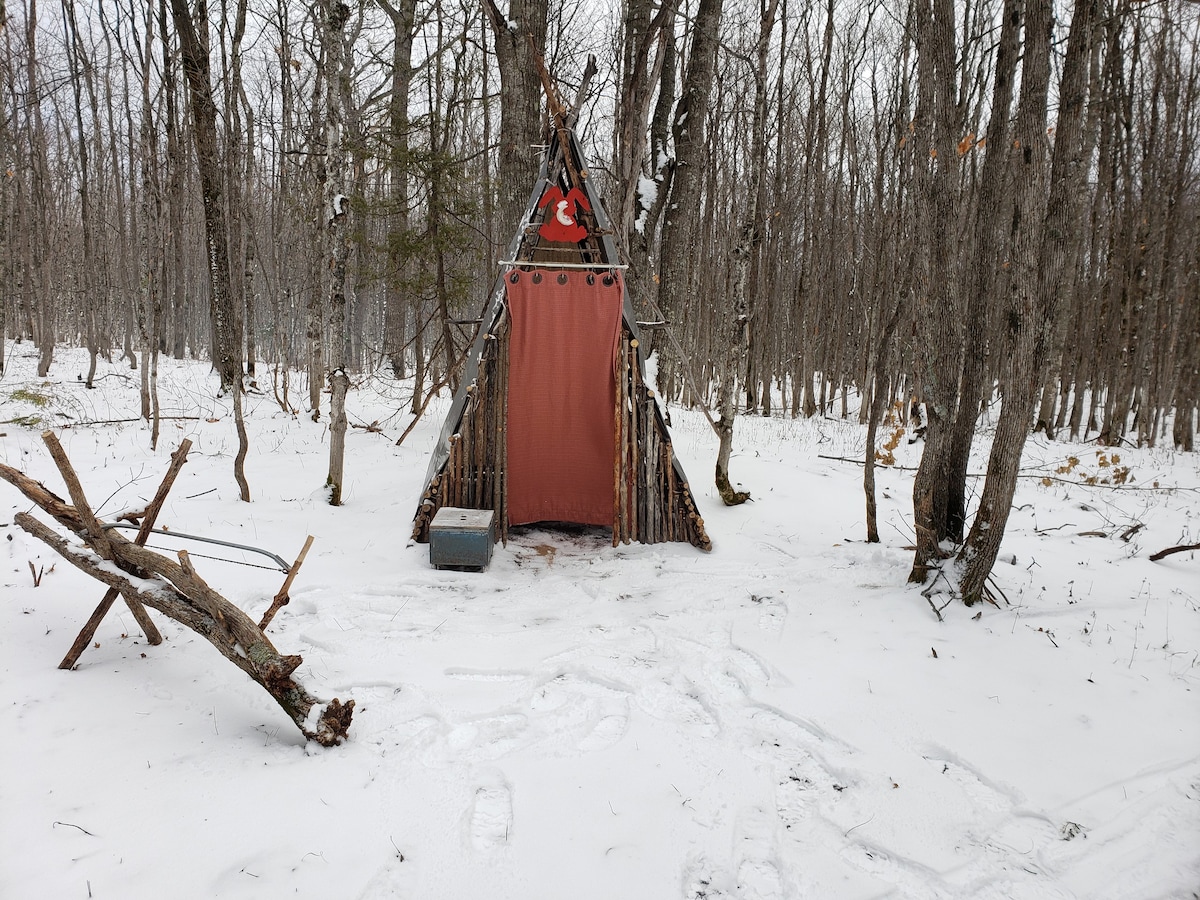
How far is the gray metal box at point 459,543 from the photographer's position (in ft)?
14.5

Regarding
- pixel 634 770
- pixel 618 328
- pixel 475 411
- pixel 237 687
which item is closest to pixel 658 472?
pixel 618 328

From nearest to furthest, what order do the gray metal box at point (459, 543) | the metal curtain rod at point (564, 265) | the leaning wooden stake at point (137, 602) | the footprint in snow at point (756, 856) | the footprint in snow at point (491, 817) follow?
1. the footprint in snow at point (756, 856)
2. the footprint in snow at point (491, 817)
3. the leaning wooden stake at point (137, 602)
4. the gray metal box at point (459, 543)
5. the metal curtain rod at point (564, 265)

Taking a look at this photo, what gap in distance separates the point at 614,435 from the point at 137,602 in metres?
3.17

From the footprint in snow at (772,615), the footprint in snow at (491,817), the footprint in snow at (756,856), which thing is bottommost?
the footprint in snow at (756,856)

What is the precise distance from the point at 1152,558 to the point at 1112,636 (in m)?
1.67

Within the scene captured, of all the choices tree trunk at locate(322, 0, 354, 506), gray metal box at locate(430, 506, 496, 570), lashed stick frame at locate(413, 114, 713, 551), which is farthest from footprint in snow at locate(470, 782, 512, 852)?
tree trunk at locate(322, 0, 354, 506)

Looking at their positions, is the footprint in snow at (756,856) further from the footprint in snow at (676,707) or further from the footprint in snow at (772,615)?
the footprint in snow at (772,615)

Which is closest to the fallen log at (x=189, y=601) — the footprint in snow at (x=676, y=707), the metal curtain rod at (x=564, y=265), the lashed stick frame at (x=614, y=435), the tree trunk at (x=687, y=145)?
the footprint in snow at (x=676, y=707)

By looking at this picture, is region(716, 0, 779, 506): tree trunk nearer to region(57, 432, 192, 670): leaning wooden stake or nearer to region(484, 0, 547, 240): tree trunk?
region(484, 0, 547, 240): tree trunk

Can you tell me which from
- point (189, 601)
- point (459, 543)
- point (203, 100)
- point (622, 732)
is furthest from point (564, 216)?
point (203, 100)

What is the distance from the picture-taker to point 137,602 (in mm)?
2896

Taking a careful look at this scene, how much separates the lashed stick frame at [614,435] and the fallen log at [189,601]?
2269mm

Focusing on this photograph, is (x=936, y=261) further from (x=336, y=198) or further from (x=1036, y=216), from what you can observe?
(x=336, y=198)

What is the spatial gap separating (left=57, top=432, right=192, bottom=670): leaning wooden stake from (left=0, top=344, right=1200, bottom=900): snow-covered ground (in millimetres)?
106
